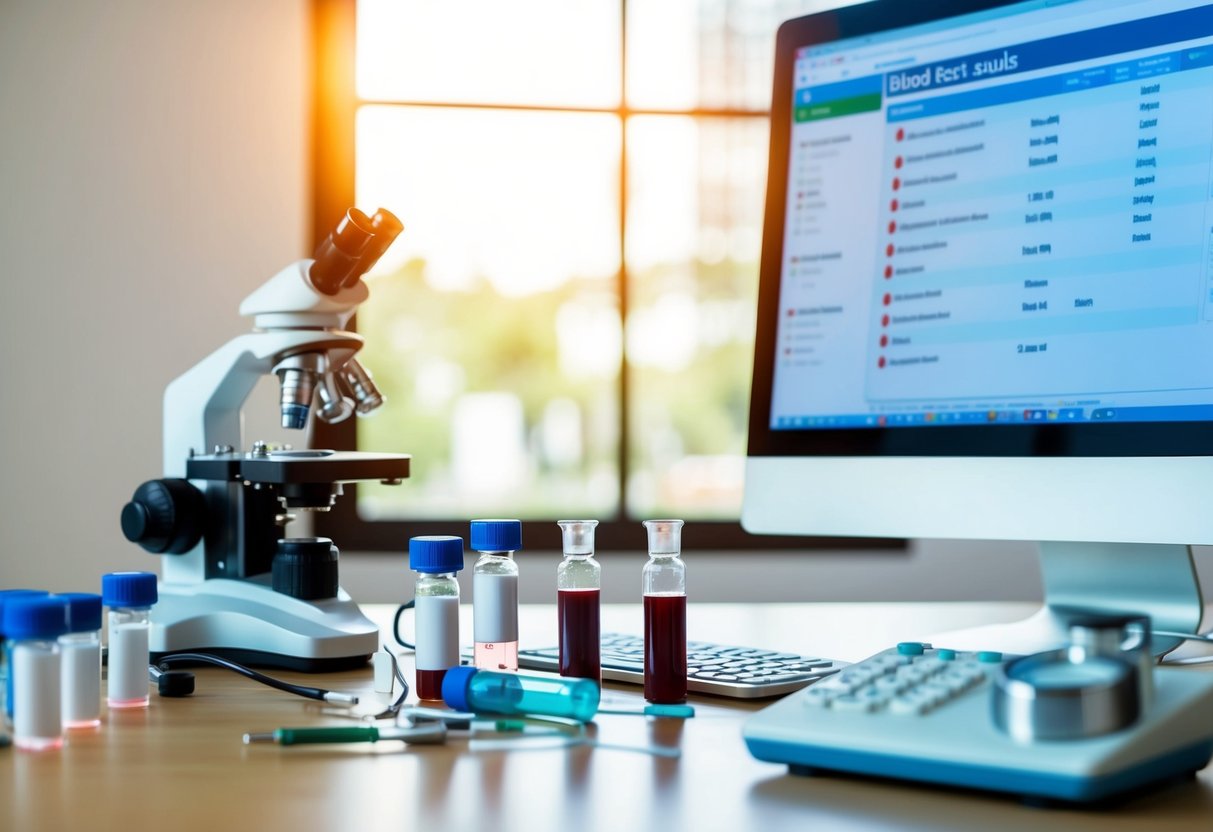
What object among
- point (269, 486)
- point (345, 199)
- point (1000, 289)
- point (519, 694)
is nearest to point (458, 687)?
point (519, 694)

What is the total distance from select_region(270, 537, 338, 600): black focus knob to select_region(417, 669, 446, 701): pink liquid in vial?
0.23 meters

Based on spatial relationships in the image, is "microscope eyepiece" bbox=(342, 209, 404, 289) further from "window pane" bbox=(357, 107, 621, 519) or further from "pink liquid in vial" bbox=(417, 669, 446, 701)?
"window pane" bbox=(357, 107, 621, 519)

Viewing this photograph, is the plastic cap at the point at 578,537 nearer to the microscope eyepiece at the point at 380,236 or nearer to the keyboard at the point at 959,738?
the keyboard at the point at 959,738

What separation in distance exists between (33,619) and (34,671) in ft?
0.10

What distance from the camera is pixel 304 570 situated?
3.32 ft

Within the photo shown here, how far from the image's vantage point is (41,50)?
2.82m

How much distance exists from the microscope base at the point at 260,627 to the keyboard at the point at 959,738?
0.47 m

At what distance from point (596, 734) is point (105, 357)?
2.46 meters

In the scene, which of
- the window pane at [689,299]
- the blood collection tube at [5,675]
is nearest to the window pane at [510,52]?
the window pane at [689,299]

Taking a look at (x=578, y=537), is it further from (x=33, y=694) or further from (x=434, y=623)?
(x=33, y=694)

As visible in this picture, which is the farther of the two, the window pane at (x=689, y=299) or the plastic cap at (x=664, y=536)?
the window pane at (x=689, y=299)

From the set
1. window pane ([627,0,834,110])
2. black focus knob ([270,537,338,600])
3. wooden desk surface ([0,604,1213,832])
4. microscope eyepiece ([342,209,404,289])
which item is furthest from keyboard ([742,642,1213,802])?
window pane ([627,0,834,110])

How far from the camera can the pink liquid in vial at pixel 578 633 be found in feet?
2.65

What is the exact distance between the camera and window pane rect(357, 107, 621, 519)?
3.02m
